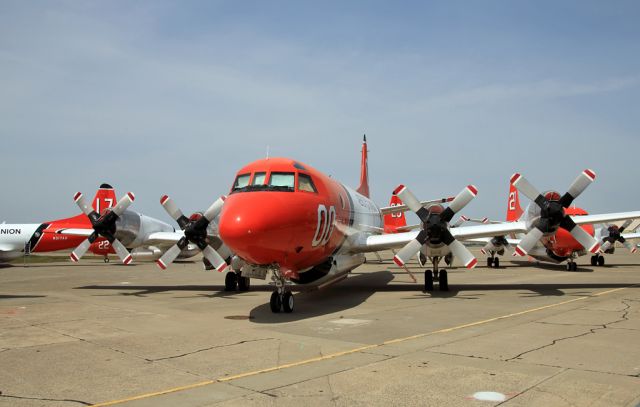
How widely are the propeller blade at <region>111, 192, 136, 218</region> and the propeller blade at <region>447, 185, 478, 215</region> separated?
40.3 feet

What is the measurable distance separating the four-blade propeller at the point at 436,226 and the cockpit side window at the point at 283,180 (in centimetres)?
495

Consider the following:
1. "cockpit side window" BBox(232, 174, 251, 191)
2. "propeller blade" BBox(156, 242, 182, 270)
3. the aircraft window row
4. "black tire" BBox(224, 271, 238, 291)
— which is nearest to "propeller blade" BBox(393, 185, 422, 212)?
the aircraft window row

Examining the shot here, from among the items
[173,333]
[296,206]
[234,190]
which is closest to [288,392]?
[173,333]

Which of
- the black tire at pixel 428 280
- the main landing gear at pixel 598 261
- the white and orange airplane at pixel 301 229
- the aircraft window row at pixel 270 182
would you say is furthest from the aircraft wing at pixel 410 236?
the main landing gear at pixel 598 261

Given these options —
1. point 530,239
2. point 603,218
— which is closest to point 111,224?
point 530,239

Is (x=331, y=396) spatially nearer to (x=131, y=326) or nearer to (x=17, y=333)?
(x=131, y=326)

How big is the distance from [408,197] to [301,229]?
614cm

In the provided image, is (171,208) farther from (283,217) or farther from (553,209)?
(553,209)

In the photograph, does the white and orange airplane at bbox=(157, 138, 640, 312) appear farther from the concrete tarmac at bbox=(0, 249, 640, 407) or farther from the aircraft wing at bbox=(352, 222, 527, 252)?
the concrete tarmac at bbox=(0, 249, 640, 407)

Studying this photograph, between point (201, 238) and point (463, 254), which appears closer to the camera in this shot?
point (463, 254)

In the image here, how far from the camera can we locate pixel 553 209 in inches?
657

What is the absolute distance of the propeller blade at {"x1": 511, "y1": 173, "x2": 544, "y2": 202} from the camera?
16987 mm

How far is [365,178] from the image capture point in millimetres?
30656

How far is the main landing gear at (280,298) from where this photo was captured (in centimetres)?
1291
